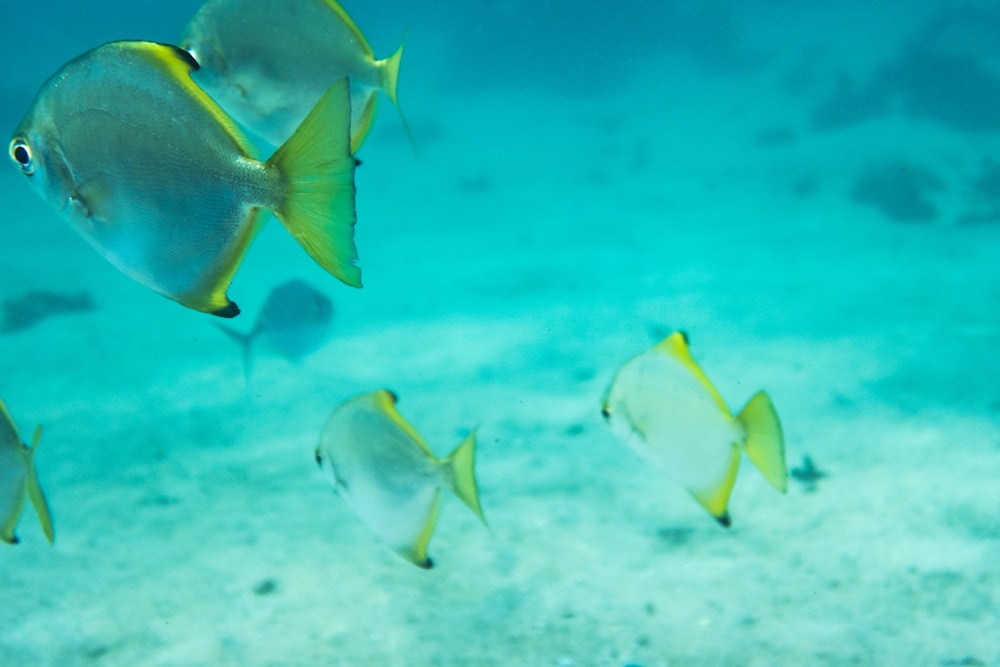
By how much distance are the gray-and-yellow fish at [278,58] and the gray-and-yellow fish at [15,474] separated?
1.22 meters

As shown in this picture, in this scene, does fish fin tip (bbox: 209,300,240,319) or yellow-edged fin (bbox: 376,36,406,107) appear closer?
fish fin tip (bbox: 209,300,240,319)

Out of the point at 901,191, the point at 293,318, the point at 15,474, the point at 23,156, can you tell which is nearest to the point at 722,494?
the point at 23,156

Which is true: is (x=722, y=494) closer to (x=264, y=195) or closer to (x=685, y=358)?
(x=685, y=358)

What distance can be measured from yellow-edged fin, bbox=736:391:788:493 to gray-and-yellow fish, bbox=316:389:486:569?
908 mm

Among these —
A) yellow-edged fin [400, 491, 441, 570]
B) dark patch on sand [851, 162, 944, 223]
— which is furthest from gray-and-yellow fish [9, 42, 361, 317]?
dark patch on sand [851, 162, 944, 223]

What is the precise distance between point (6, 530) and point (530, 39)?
54088mm

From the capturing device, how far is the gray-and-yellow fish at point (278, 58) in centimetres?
191

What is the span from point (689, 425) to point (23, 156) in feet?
6.26

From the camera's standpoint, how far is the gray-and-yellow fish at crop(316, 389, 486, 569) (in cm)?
228

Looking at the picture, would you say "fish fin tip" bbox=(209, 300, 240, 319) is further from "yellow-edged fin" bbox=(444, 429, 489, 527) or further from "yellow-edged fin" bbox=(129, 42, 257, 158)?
"yellow-edged fin" bbox=(444, 429, 489, 527)

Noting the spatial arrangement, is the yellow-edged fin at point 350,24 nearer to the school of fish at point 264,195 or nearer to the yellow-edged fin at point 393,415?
the school of fish at point 264,195

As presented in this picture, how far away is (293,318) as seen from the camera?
19.7ft

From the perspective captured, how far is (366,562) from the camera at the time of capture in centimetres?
393

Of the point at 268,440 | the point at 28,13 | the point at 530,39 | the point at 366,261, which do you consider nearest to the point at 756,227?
the point at 366,261
